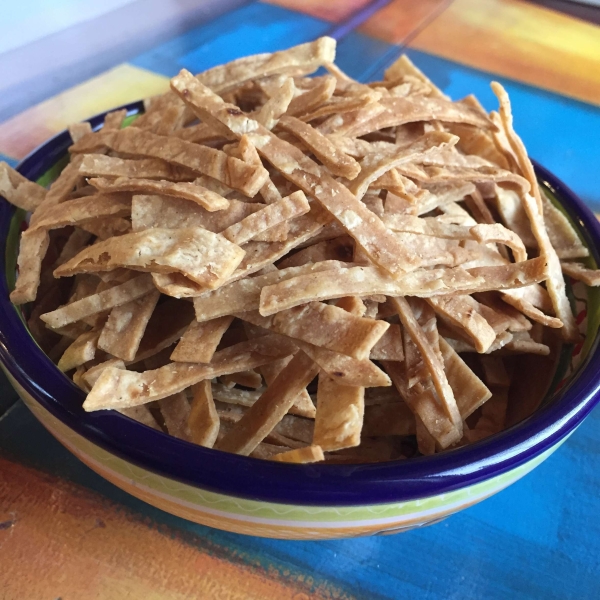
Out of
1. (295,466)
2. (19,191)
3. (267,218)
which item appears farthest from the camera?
(19,191)

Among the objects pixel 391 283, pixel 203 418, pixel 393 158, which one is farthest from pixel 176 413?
pixel 393 158

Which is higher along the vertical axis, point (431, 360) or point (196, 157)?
point (196, 157)

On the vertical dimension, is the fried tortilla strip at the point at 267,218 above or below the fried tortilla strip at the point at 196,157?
below

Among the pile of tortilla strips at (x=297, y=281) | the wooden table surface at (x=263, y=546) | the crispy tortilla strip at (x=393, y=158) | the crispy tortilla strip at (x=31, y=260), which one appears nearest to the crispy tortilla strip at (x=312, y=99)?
the pile of tortilla strips at (x=297, y=281)

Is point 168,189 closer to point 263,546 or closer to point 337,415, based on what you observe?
point 337,415

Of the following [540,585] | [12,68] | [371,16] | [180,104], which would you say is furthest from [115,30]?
[540,585]

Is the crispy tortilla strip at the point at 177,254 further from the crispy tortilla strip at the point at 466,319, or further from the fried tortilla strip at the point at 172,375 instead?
the crispy tortilla strip at the point at 466,319

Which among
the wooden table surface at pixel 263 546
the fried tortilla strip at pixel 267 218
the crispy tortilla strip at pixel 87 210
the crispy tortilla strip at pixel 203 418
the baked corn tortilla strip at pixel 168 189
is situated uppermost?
the baked corn tortilla strip at pixel 168 189
